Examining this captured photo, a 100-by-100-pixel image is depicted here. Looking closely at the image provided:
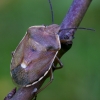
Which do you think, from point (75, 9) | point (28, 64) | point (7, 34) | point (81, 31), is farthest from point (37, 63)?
point (7, 34)

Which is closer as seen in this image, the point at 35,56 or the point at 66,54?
the point at 35,56

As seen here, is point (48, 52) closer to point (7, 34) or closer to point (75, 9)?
point (75, 9)

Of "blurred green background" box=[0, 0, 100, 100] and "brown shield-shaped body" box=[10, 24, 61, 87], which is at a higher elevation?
"brown shield-shaped body" box=[10, 24, 61, 87]

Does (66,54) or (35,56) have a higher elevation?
(35,56)

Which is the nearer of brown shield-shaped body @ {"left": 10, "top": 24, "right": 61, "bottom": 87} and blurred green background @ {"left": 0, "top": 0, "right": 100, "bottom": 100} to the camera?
brown shield-shaped body @ {"left": 10, "top": 24, "right": 61, "bottom": 87}
